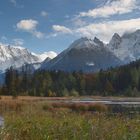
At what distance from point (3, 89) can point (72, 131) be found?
125724 millimetres

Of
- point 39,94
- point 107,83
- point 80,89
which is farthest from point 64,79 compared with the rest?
point 39,94

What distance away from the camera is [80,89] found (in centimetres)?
16500

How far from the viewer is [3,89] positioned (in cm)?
13588

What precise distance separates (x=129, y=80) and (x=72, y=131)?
491ft

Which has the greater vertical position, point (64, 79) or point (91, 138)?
point (64, 79)

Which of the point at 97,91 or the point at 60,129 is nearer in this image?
the point at 60,129

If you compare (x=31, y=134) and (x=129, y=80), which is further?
(x=129, y=80)

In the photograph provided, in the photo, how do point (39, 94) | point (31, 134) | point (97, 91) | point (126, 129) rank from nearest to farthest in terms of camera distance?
point (31, 134)
point (126, 129)
point (39, 94)
point (97, 91)

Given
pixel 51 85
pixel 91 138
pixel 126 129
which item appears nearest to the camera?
pixel 91 138

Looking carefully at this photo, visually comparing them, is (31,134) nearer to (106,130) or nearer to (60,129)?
(60,129)

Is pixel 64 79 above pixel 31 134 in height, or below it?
above

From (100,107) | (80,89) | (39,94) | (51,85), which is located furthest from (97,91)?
(100,107)

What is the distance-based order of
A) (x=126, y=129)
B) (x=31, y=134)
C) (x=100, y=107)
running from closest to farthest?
(x=31, y=134)
(x=126, y=129)
(x=100, y=107)

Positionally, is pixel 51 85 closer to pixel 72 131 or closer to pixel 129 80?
pixel 129 80
